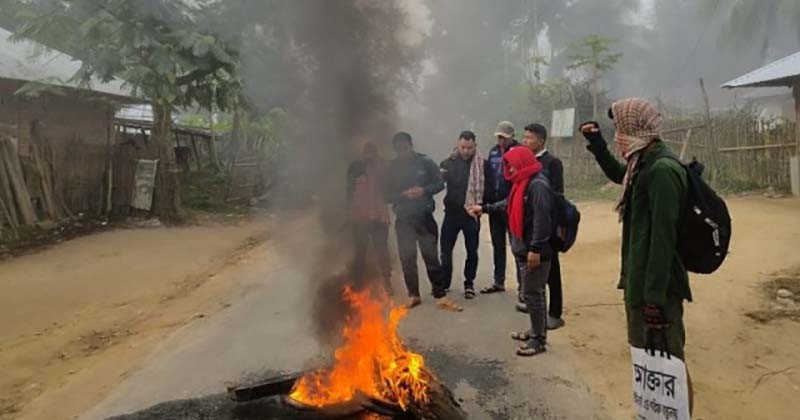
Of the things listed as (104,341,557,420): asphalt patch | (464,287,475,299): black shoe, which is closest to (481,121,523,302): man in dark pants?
(464,287,475,299): black shoe

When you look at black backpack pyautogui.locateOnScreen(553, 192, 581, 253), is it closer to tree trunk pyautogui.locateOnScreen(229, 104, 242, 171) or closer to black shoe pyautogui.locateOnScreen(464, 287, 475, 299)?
black shoe pyautogui.locateOnScreen(464, 287, 475, 299)

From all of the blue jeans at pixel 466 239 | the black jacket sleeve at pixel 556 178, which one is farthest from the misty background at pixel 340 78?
the black jacket sleeve at pixel 556 178

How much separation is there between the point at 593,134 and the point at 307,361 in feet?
8.99

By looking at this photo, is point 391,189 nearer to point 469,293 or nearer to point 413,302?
point 413,302

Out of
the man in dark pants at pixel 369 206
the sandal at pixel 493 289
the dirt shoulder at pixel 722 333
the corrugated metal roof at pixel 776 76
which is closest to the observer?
the dirt shoulder at pixel 722 333

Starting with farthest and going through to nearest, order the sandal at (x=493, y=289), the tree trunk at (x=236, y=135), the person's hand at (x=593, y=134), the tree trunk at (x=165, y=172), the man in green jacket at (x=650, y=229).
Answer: the tree trunk at (x=236, y=135)
the tree trunk at (x=165, y=172)
the sandal at (x=493, y=289)
the person's hand at (x=593, y=134)
the man in green jacket at (x=650, y=229)

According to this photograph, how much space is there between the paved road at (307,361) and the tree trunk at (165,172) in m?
6.93

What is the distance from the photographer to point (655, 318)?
2.71 metres

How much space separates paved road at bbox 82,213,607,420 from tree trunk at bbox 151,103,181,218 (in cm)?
693

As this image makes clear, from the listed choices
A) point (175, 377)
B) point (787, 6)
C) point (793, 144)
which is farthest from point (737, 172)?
point (787, 6)

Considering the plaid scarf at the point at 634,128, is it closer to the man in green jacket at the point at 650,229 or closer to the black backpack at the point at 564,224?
the man in green jacket at the point at 650,229

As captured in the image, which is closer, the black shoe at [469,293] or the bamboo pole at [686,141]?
the black shoe at [469,293]

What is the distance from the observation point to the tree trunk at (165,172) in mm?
12547

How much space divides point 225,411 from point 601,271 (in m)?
5.19
